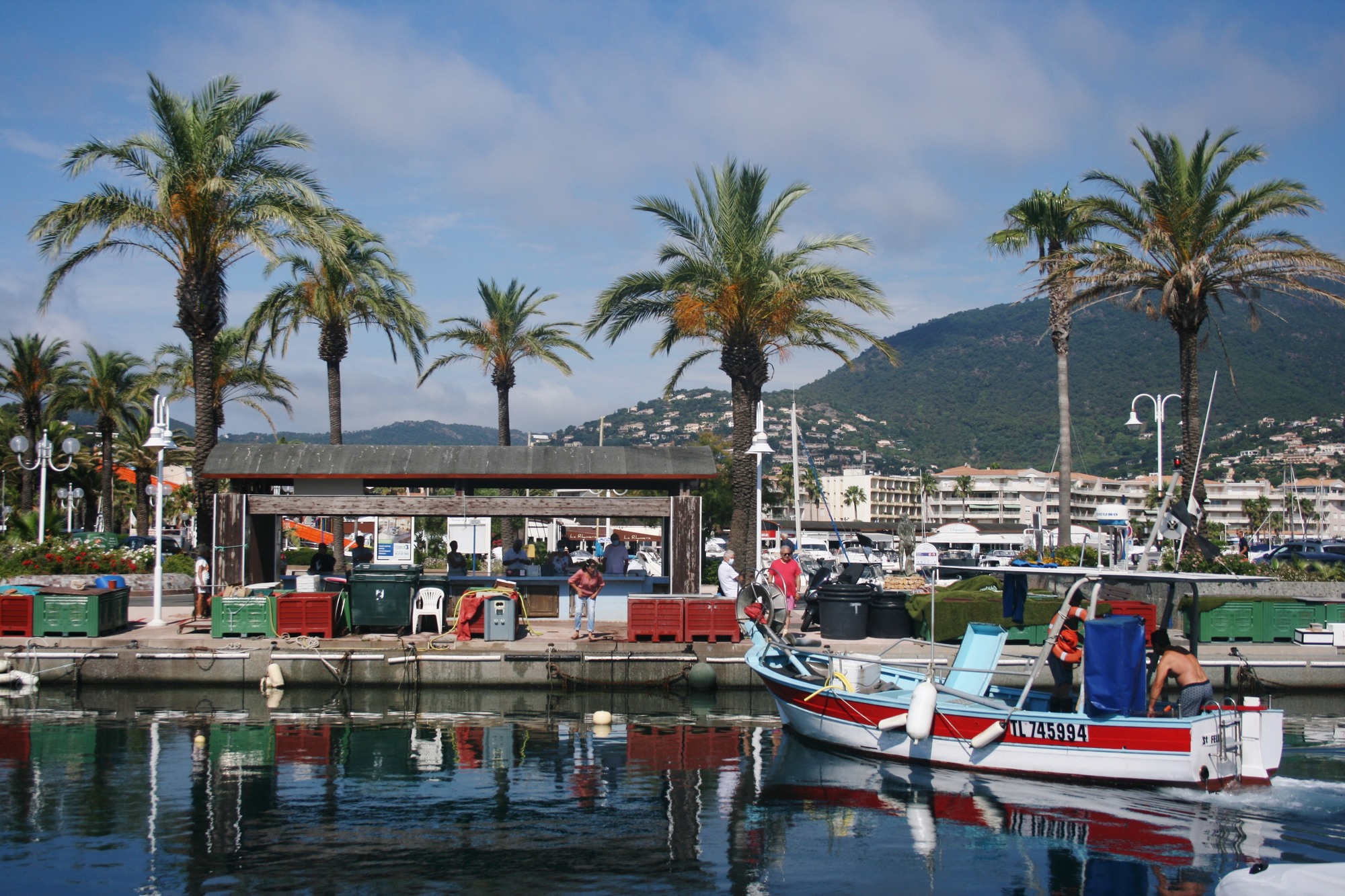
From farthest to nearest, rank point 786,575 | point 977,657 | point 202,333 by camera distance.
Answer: point 202,333 < point 786,575 < point 977,657

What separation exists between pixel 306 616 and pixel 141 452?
152ft

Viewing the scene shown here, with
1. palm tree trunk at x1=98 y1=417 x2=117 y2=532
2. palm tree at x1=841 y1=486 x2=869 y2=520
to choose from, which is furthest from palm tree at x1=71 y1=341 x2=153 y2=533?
palm tree at x1=841 y1=486 x2=869 y2=520

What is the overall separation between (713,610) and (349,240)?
17087mm

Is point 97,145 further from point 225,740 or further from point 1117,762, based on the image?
point 1117,762

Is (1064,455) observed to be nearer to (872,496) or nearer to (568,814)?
(568,814)

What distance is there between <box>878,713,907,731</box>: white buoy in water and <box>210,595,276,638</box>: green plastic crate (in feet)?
39.0

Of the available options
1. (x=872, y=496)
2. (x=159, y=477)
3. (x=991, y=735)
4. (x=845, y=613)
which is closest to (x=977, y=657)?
(x=991, y=735)

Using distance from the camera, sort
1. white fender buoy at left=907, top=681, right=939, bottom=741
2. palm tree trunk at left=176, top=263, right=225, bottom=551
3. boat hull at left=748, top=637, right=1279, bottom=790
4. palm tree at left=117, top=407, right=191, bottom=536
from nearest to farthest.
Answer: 1. boat hull at left=748, top=637, right=1279, bottom=790
2. white fender buoy at left=907, top=681, right=939, bottom=741
3. palm tree trunk at left=176, top=263, right=225, bottom=551
4. palm tree at left=117, top=407, right=191, bottom=536

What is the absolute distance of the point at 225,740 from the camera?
15469 millimetres

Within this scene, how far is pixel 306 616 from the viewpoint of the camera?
1995cm

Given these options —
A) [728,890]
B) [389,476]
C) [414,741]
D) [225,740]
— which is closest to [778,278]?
[389,476]

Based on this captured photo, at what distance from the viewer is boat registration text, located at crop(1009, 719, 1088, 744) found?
1325cm

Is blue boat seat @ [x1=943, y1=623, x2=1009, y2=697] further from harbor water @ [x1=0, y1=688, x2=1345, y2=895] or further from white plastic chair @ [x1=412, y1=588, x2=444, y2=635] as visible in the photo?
white plastic chair @ [x1=412, y1=588, x2=444, y2=635]

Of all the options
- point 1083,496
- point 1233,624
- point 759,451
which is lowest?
point 1233,624
